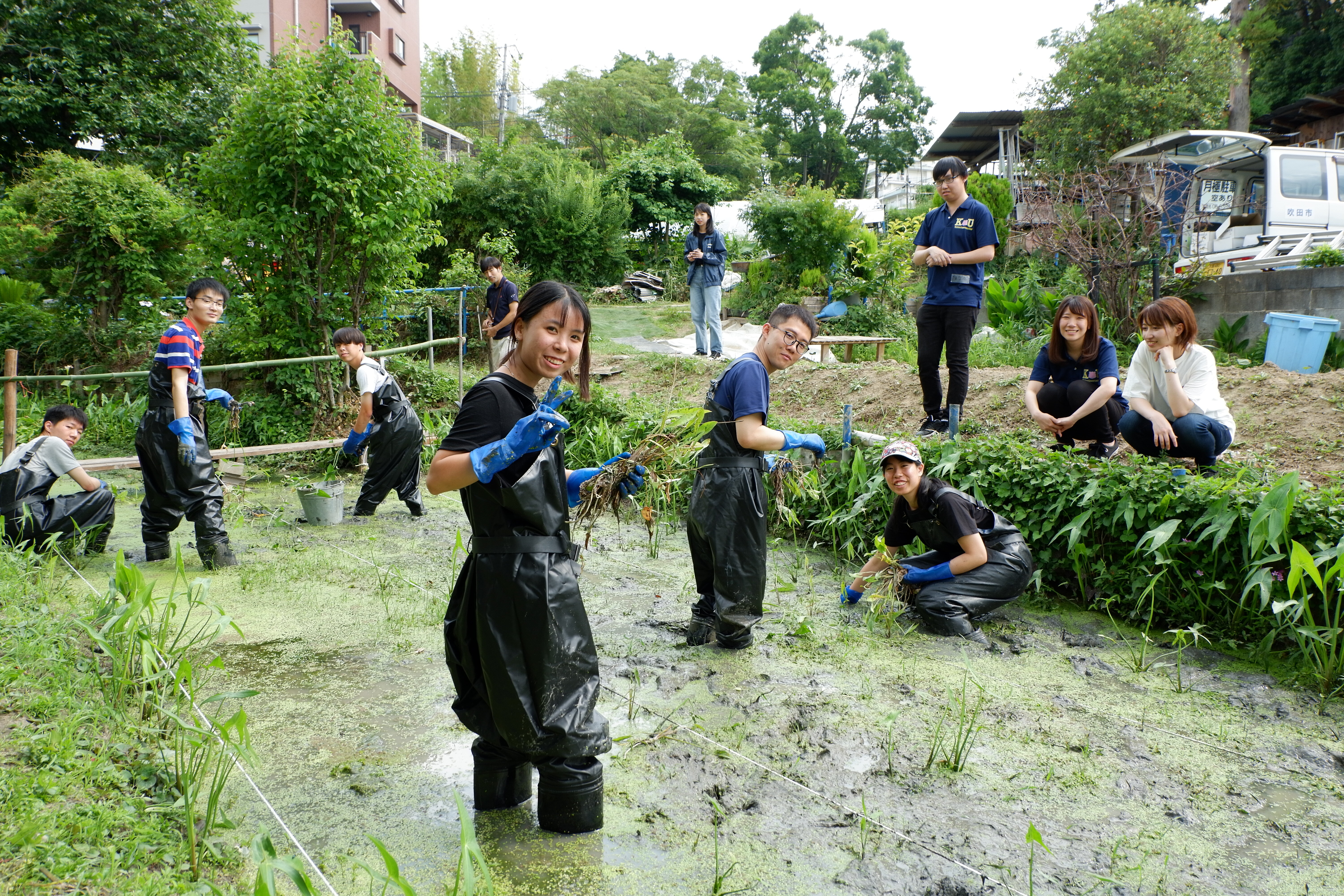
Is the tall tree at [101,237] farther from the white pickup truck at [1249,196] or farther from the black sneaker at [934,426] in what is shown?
the white pickup truck at [1249,196]

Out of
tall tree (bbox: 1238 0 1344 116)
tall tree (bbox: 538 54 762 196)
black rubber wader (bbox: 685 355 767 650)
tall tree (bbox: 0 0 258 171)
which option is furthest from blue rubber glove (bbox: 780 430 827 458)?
tall tree (bbox: 538 54 762 196)

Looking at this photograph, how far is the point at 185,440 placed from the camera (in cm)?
480

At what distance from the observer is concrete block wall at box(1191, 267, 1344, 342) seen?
8758 mm

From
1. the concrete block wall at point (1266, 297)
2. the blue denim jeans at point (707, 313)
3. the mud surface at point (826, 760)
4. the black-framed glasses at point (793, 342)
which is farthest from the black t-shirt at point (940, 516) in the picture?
the blue denim jeans at point (707, 313)

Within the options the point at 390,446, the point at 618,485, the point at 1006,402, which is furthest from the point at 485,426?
the point at 1006,402

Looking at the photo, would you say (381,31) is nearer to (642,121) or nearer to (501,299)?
(642,121)

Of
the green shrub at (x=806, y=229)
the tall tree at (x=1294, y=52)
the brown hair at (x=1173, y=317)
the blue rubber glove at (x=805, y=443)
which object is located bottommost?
the blue rubber glove at (x=805, y=443)

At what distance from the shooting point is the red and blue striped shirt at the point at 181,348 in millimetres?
4750

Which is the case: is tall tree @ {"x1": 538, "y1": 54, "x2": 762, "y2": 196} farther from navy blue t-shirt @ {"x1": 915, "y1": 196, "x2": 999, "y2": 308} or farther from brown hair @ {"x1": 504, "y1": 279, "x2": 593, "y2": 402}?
brown hair @ {"x1": 504, "y1": 279, "x2": 593, "y2": 402}

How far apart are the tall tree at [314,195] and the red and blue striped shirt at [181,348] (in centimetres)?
374

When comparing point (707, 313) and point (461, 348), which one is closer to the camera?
point (461, 348)

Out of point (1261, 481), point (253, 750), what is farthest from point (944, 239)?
point (253, 750)

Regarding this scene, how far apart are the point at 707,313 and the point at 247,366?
5.20 metres

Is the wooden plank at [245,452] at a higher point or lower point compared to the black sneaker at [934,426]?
lower
